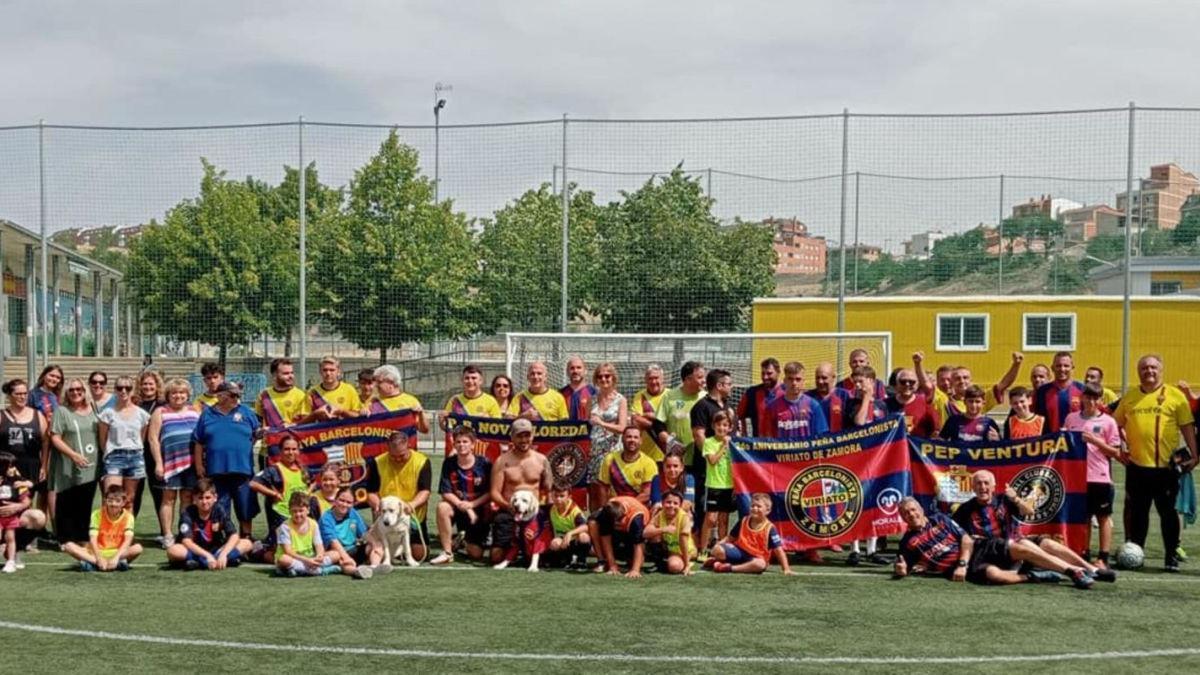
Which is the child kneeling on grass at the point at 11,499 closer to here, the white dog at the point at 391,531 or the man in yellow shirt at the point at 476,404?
the white dog at the point at 391,531

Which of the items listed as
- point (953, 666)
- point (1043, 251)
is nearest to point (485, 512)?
point (953, 666)

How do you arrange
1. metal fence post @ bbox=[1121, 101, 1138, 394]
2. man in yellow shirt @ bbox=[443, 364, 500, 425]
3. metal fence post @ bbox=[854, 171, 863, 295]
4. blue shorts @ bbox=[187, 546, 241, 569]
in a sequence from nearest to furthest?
blue shorts @ bbox=[187, 546, 241, 569]
man in yellow shirt @ bbox=[443, 364, 500, 425]
metal fence post @ bbox=[1121, 101, 1138, 394]
metal fence post @ bbox=[854, 171, 863, 295]

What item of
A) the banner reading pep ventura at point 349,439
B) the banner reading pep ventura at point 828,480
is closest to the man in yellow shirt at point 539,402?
the banner reading pep ventura at point 349,439

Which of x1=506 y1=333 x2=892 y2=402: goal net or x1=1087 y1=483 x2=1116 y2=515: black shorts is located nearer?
x1=1087 y1=483 x2=1116 y2=515: black shorts

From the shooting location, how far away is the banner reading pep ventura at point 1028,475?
30.4ft

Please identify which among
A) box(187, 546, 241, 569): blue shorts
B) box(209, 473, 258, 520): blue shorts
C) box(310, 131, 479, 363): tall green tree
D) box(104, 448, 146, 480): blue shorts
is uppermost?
box(310, 131, 479, 363): tall green tree

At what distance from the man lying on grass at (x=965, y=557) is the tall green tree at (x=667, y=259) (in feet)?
27.4

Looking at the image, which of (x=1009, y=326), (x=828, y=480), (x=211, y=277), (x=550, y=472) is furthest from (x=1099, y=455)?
(x=211, y=277)

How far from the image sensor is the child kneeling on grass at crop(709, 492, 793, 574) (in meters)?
9.01

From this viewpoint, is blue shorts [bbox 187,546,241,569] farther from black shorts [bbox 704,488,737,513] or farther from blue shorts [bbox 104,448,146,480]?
black shorts [bbox 704,488,737,513]

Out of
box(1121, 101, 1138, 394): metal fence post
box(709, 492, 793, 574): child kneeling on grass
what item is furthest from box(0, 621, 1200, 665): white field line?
box(1121, 101, 1138, 394): metal fence post

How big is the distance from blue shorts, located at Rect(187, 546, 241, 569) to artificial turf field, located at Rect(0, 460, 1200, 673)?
0.17 meters

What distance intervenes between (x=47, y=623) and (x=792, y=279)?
1427cm

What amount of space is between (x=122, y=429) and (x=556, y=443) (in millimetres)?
3770
